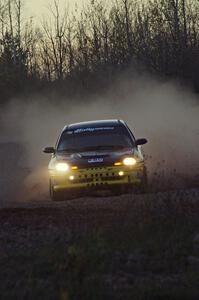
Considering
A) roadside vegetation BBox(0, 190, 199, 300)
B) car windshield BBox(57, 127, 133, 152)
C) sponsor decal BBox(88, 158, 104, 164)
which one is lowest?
roadside vegetation BBox(0, 190, 199, 300)

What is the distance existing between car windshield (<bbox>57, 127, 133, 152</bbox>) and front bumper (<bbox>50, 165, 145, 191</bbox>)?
86 cm

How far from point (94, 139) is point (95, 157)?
4.40 ft

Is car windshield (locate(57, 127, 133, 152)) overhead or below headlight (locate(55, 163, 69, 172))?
overhead

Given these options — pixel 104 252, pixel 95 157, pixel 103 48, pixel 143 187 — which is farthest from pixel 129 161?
pixel 103 48

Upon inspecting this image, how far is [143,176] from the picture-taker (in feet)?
51.7

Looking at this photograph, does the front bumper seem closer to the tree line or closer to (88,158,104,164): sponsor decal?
(88,158,104,164): sponsor decal

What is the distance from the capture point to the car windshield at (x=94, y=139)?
16.5 m

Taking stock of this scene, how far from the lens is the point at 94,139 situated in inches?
665

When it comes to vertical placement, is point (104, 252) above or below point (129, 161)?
below

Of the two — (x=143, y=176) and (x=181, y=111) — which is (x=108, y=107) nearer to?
(x=181, y=111)

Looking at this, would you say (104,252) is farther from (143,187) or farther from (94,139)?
A: (94,139)

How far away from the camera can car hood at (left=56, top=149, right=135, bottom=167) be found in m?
15.5

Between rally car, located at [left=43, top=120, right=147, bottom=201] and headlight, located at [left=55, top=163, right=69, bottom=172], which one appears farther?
headlight, located at [left=55, top=163, right=69, bottom=172]

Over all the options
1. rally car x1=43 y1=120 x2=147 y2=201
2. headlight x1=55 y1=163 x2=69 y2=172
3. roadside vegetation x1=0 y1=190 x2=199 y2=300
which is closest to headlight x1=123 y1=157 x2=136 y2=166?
rally car x1=43 y1=120 x2=147 y2=201
